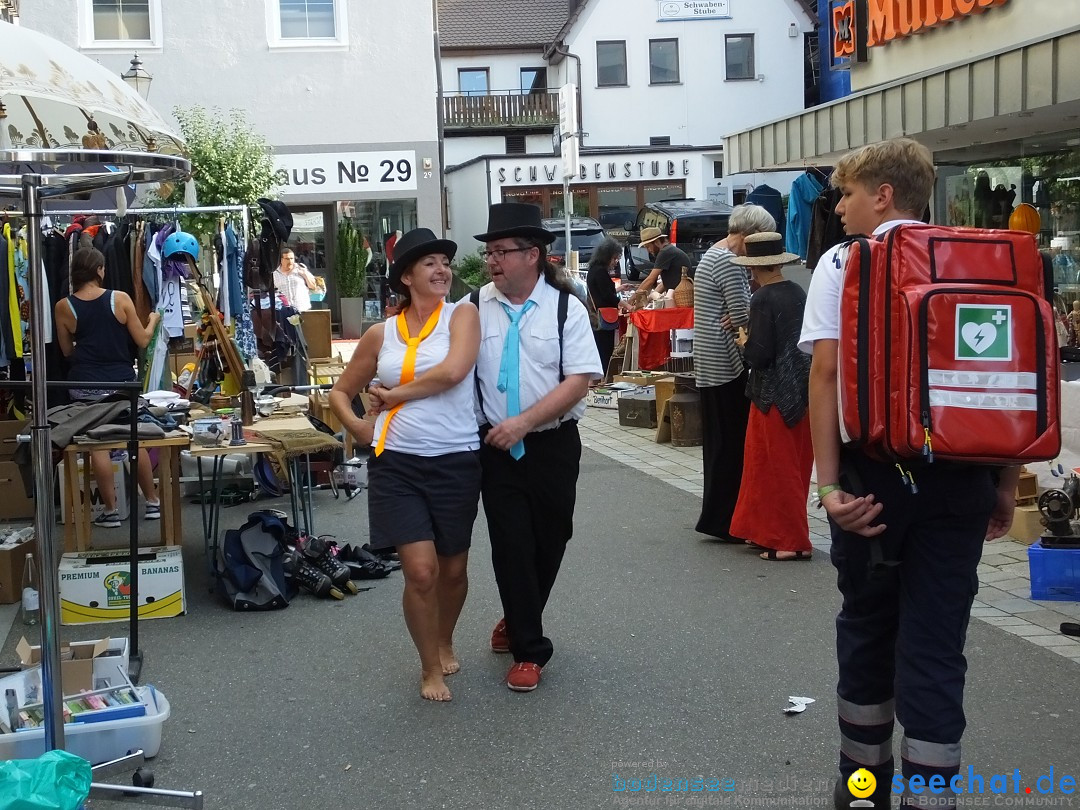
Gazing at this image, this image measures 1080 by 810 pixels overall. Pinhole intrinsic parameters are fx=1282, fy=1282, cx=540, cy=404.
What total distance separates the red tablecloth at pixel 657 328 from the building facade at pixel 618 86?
22.7m

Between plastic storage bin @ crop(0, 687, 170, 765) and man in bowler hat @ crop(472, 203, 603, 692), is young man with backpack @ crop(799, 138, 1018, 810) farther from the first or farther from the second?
plastic storage bin @ crop(0, 687, 170, 765)

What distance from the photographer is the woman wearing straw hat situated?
6914 millimetres

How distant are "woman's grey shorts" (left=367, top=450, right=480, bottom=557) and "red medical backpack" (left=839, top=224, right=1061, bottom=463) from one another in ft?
6.68

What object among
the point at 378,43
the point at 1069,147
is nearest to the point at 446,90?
the point at 378,43

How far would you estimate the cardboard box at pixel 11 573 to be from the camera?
6.82 meters

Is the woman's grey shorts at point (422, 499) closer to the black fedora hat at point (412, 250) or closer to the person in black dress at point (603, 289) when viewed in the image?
the black fedora hat at point (412, 250)

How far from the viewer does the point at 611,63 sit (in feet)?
140

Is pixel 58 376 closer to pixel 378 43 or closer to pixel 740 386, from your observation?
pixel 740 386

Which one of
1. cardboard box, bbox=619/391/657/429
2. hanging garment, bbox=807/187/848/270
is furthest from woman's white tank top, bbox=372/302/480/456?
cardboard box, bbox=619/391/657/429

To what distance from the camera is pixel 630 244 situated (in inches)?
1168

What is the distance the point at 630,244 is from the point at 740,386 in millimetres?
22389

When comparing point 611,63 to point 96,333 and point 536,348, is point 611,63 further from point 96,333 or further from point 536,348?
point 536,348

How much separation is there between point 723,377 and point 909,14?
6.67 metres

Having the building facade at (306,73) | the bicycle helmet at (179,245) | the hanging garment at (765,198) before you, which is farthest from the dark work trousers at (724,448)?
the building facade at (306,73)
